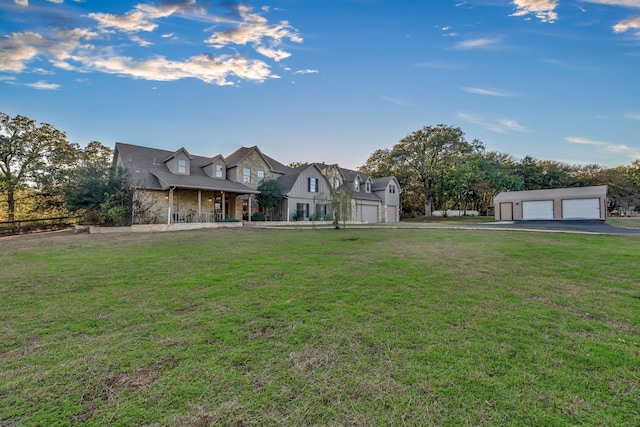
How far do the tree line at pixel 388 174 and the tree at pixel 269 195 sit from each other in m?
9.55

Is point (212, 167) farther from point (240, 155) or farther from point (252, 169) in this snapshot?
point (252, 169)

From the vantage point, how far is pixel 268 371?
256cm

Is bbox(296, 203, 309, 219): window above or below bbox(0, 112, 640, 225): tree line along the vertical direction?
below

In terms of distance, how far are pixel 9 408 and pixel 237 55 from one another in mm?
16942

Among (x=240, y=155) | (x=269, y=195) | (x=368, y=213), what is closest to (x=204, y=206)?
(x=269, y=195)

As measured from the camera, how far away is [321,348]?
9.75 ft

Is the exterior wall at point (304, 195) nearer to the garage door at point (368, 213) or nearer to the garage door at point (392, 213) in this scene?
the garage door at point (368, 213)

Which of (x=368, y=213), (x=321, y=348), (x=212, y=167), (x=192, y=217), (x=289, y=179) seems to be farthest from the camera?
(x=368, y=213)

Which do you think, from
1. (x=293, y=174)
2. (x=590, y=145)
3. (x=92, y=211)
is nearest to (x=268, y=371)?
(x=92, y=211)

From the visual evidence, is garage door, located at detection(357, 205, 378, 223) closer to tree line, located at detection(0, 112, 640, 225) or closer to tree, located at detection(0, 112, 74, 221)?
tree line, located at detection(0, 112, 640, 225)

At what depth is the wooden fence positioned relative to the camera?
17.5 m

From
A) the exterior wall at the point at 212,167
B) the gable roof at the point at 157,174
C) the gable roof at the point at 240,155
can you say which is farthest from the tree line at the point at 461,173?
the gable roof at the point at 157,174

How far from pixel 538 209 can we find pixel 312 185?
24.8 m

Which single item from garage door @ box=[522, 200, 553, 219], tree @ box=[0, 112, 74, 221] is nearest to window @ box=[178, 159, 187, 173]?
tree @ box=[0, 112, 74, 221]
